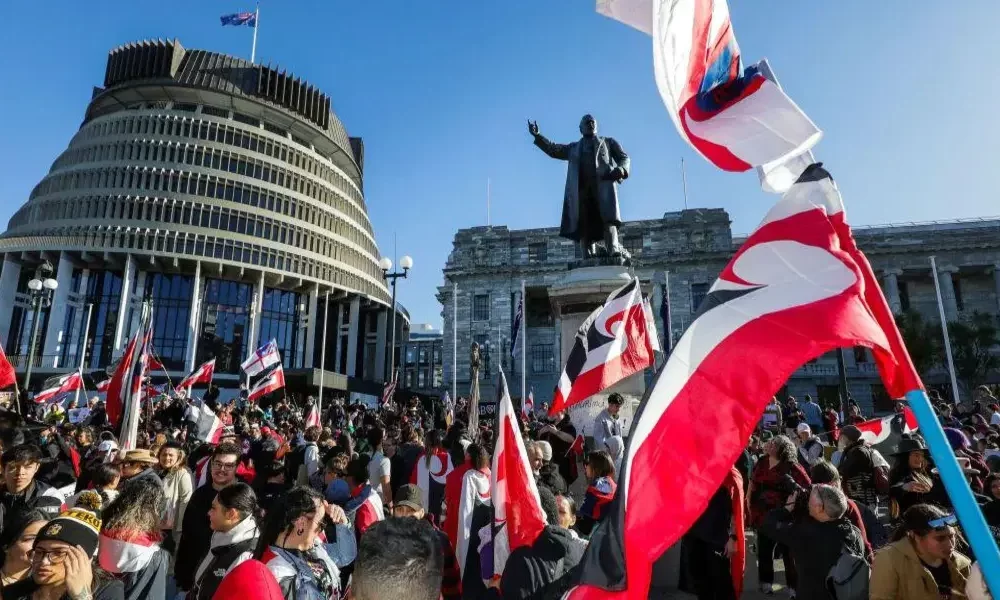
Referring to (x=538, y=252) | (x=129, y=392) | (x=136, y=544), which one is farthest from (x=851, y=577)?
(x=538, y=252)

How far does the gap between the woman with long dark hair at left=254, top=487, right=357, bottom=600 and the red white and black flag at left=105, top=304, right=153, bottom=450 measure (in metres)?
7.16

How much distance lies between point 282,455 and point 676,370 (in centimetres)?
863

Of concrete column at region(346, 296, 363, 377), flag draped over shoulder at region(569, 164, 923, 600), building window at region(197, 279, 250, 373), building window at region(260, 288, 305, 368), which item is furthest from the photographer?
concrete column at region(346, 296, 363, 377)

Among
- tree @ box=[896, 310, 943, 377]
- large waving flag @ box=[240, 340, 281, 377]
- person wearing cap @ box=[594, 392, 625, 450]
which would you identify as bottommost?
person wearing cap @ box=[594, 392, 625, 450]

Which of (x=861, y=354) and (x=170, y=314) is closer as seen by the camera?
(x=861, y=354)

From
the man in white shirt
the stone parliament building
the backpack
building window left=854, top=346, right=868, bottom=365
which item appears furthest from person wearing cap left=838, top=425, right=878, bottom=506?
the stone parliament building

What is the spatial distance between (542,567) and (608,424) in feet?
17.4

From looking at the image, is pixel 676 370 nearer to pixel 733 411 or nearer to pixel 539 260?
pixel 733 411

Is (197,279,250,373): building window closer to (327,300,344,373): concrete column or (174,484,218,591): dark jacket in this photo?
(327,300,344,373): concrete column

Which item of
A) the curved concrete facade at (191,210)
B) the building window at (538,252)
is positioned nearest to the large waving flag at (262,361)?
the curved concrete facade at (191,210)

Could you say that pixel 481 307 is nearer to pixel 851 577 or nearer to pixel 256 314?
pixel 256 314

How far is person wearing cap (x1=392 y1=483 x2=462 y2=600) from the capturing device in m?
4.74

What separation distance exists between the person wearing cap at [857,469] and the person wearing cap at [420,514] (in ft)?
15.8

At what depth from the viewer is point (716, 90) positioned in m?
3.63
